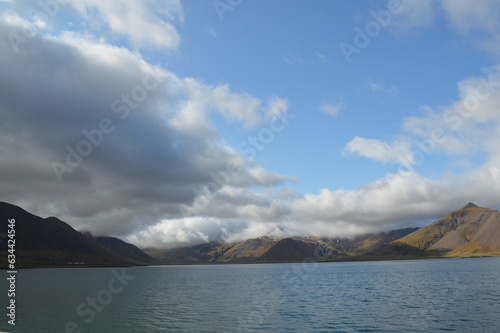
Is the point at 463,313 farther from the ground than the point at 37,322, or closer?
closer

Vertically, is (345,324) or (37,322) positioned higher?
(37,322)

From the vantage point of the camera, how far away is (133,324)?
64.9m

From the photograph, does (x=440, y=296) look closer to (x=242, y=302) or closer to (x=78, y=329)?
(x=242, y=302)

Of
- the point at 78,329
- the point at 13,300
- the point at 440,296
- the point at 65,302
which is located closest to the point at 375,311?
the point at 440,296

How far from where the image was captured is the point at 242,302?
305 feet

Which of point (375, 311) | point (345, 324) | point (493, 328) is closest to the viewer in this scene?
point (493, 328)

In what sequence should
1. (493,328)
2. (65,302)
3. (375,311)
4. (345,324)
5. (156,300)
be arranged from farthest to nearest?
(156,300) < (65,302) < (375,311) < (345,324) < (493,328)

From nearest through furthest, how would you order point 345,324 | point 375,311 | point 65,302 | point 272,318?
point 345,324 < point 272,318 < point 375,311 < point 65,302

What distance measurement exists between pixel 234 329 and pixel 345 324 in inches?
772

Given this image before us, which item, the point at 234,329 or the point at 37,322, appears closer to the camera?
the point at 234,329

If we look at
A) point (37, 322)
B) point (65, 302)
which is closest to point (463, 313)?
point (37, 322)

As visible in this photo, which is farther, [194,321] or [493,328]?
[194,321]

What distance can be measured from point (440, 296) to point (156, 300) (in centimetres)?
7601

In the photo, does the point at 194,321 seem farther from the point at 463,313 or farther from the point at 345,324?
the point at 463,313
